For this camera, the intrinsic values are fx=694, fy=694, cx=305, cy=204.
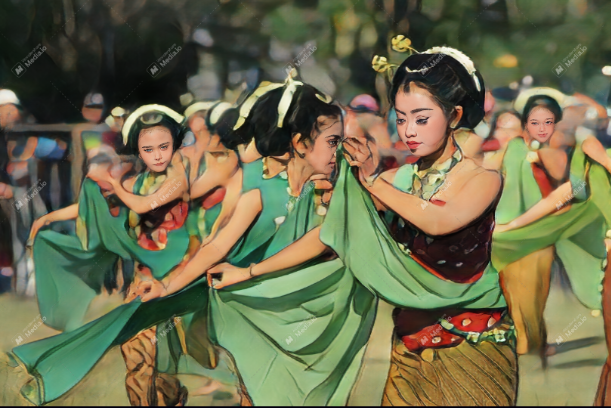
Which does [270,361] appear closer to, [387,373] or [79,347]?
[387,373]

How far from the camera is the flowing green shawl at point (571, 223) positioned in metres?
4.13

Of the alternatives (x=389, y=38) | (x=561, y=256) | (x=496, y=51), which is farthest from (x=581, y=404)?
(x=389, y=38)

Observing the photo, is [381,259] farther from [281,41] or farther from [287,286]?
[281,41]

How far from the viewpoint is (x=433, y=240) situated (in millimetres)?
4047

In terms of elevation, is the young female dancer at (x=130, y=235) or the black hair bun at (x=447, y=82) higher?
the black hair bun at (x=447, y=82)

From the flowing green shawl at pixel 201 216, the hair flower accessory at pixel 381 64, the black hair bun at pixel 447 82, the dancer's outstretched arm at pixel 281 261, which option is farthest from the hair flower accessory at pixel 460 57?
the flowing green shawl at pixel 201 216
